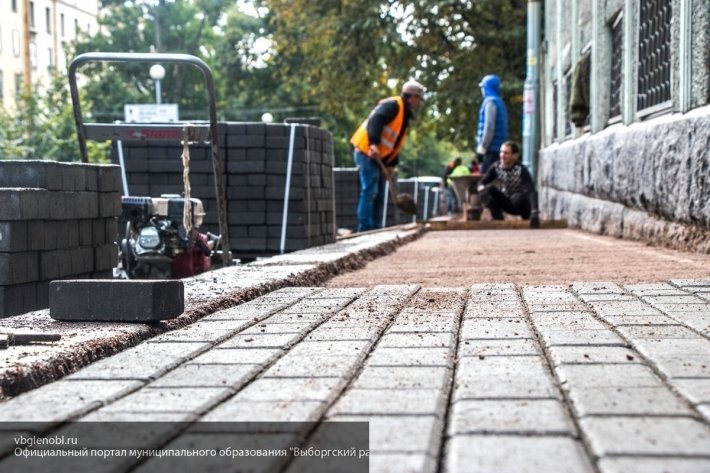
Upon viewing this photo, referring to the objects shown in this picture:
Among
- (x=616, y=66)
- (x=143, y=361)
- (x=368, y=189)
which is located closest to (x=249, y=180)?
(x=368, y=189)

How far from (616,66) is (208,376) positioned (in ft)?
33.0

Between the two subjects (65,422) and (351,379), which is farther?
(351,379)

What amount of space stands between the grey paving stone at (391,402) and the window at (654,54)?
6.55 m

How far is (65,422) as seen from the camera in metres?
2.65

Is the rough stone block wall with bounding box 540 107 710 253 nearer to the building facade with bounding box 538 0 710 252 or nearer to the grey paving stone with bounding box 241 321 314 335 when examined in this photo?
the building facade with bounding box 538 0 710 252

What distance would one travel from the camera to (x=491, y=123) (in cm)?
1481

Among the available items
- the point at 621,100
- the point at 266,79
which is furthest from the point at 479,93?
the point at 266,79

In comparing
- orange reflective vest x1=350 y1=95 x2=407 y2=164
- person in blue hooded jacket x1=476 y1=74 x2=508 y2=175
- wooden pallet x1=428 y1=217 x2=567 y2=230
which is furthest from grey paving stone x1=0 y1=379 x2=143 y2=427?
person in blue hooded jacket x1=476 y1=74 x2=508 y2=175

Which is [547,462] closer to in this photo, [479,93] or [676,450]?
[676,450]

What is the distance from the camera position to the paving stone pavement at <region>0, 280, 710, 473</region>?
2.34 m

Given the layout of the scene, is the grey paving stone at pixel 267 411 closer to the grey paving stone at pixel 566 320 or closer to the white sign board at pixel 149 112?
the grey paving stone at pixel 566 320

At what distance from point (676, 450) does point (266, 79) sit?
48.6 meters

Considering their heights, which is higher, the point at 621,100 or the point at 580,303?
the point at 621,100

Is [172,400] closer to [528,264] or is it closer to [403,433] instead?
[403,433]
